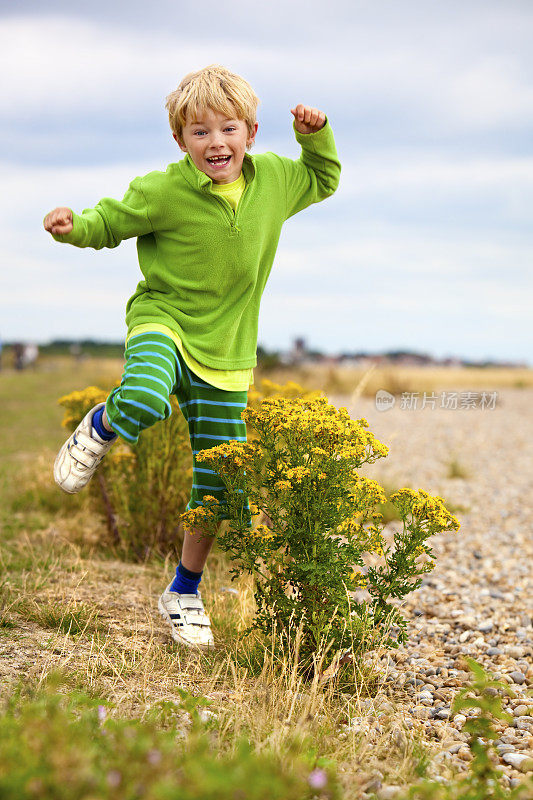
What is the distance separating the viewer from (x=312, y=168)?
3137mm

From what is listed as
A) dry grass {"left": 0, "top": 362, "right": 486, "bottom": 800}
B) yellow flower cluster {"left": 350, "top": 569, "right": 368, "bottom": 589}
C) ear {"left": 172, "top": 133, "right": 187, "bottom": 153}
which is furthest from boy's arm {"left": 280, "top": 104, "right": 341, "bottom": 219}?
dry grass {"left": 0, "top": 362, "right": 486, "bottom": 800}

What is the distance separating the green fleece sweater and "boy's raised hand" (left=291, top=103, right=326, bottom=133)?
0.03 meters

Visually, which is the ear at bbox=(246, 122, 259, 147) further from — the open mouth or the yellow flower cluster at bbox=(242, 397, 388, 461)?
the yellow flower cluster at bbox=(242, 397, 388, 461)

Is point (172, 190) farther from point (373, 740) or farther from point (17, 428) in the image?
point (17, 428)

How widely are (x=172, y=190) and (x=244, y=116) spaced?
375mm

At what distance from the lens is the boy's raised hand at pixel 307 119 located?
9.62ft

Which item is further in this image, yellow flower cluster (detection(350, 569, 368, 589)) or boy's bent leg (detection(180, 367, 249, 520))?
boy's bent leg (detection(180, 367, 249, 520))

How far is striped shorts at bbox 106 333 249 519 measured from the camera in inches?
102

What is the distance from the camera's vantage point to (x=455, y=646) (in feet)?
11.3

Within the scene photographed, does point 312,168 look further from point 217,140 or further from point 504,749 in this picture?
point 504,749

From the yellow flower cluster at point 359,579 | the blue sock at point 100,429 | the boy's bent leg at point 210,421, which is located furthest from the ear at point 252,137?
the yellow flower cluster at point 359,579

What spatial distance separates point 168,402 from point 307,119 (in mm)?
1223

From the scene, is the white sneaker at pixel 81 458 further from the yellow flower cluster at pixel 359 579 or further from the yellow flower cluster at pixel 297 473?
the yellow flower cluster at pixel 359 579

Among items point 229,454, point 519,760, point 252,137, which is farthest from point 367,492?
point 252,137
